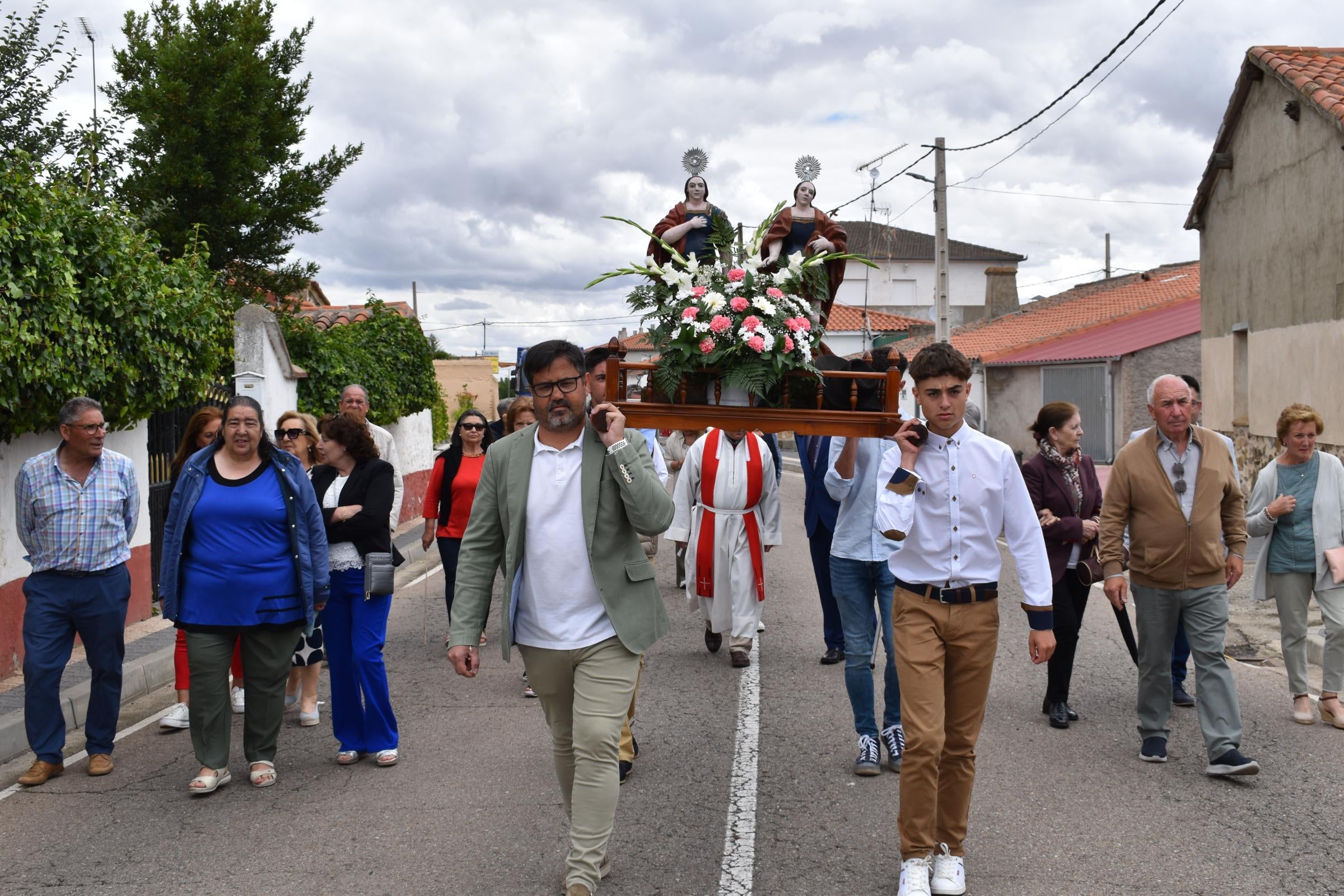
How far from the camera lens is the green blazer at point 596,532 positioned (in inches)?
168

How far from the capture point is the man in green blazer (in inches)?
166

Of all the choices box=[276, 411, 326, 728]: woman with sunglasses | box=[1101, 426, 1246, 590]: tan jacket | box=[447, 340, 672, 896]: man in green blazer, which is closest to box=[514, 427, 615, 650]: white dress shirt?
box=[447, 340, 672, 896]: man in green blazer

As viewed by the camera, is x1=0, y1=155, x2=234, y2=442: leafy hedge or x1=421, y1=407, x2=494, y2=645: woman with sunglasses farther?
x1=421, y1=407, x2=494, y2=645: woman with sunglasses

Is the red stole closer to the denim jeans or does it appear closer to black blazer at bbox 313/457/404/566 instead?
the denim jeans

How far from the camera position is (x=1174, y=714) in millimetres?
6945

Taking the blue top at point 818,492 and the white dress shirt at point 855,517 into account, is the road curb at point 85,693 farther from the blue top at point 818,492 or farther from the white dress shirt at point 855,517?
the blue top at point 818,492

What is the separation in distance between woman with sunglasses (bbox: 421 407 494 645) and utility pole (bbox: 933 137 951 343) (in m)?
17.2

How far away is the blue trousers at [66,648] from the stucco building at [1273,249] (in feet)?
44.4

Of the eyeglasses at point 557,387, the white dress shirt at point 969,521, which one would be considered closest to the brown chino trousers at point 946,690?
the white dress shirt at point 969,521

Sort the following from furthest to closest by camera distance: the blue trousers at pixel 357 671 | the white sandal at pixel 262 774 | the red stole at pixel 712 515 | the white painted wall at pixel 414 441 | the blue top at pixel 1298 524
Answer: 1. the white painted wall at pixel 414 441
2. the red stole at pixel 712 515
3. the blue top at pixel 1298 524
4. the blue trousers at pixel 357 671
5. the white sandal at pixel 262 774

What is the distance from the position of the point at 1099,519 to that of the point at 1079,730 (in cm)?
127

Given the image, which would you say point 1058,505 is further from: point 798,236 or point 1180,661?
point 798,236

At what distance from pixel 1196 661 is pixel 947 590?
2.21 m

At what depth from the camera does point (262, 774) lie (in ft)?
19.1
